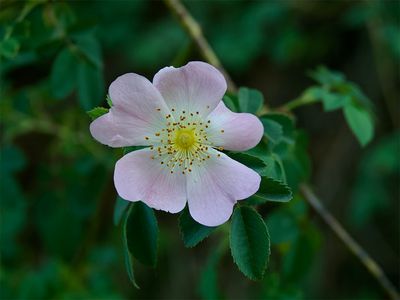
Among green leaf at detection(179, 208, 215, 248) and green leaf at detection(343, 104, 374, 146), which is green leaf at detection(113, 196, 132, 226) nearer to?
green leaf at detection(179, 208, 215, 248)

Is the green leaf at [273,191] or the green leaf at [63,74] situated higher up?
the green leaf at [63,74]

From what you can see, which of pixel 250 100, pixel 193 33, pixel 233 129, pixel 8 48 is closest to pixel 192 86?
pixel 233 129

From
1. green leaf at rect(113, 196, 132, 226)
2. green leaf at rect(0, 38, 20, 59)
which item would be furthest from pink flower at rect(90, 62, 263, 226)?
green leaf at rect(0, 38, 20, 59)

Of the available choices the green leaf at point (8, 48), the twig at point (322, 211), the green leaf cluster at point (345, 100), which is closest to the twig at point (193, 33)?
the twig at point (322, 211)

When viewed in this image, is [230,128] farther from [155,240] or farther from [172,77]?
[155,240]

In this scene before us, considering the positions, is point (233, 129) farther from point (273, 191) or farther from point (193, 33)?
point (193, 33)

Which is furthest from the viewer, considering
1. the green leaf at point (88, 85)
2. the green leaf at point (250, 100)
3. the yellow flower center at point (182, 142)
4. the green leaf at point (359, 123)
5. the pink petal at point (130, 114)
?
the green leaf at point (88, 85)

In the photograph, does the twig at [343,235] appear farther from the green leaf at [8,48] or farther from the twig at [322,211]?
the green leaf at [8,48]

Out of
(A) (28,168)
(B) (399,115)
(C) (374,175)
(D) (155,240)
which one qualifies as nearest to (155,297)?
(A) (28,168)
